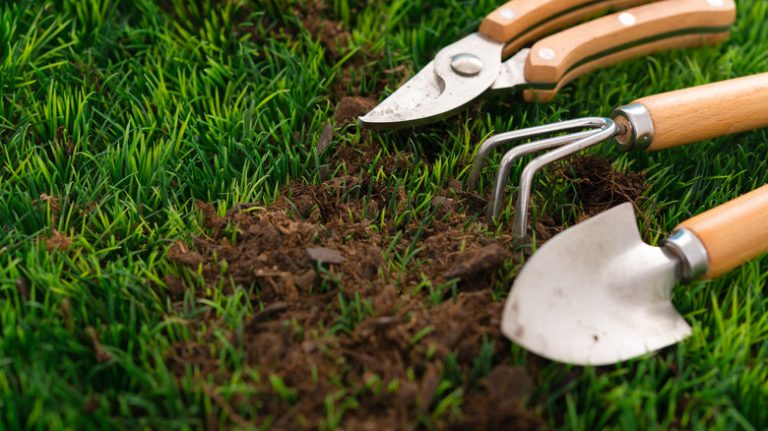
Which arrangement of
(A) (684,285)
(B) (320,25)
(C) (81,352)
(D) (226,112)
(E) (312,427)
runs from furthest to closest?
(B) (320,25) → (D) (226,112) → (A) (684,285) → (C) (81,352) → (E) (312,427)

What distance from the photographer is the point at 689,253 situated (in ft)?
5.83

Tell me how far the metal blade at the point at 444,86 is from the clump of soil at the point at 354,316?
218 mm

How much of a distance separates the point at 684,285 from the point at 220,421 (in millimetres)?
1084

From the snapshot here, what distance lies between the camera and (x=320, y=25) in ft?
8.34

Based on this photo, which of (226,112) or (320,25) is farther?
(320,25)

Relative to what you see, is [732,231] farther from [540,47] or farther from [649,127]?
[540,47]

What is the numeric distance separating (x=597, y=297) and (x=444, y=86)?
31.0 inches

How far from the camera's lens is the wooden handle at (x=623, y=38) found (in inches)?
89.6

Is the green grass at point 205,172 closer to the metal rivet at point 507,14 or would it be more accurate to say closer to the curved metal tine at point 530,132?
the curved metal tine at point 530,132

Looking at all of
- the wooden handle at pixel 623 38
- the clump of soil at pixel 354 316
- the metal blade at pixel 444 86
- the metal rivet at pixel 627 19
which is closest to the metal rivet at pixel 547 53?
the wooden handle at pixel 623 38

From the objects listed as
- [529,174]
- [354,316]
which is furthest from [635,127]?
[354,316]

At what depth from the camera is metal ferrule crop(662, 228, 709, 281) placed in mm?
1776

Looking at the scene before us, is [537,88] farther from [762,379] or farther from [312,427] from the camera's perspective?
[312,427]

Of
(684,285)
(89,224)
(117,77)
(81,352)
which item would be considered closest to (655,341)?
(684,285)
